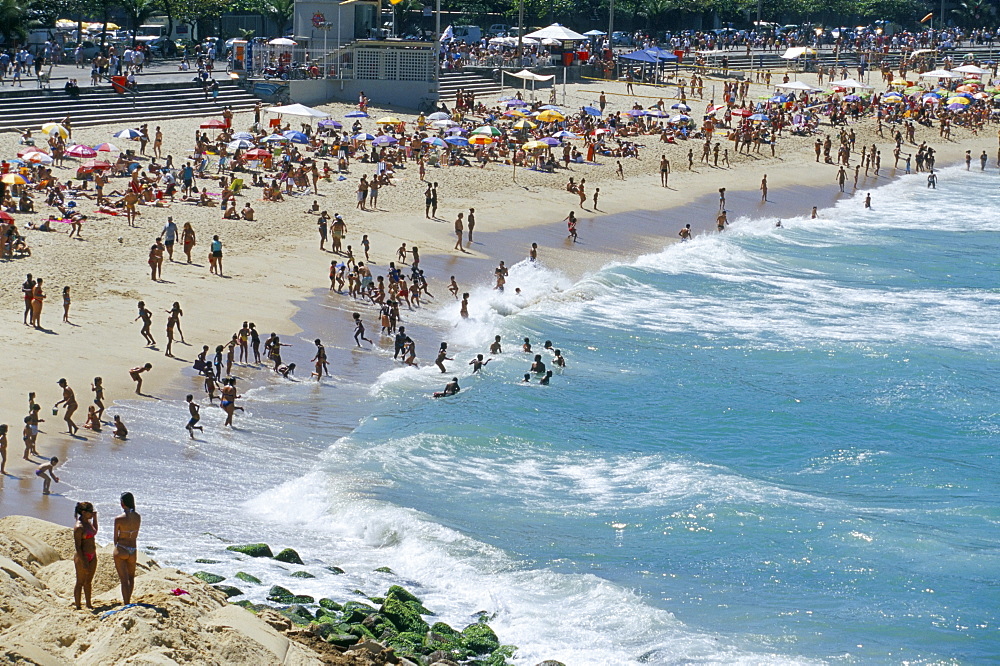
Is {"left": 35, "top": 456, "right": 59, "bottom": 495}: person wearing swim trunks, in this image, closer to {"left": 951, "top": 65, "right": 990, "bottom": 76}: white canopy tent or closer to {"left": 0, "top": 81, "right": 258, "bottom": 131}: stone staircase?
{"left": 0, "top": 81, "right": 258, "bottom": 131}: stone staircase

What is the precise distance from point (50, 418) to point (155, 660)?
9.27m

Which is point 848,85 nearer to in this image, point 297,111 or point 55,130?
point 297,111

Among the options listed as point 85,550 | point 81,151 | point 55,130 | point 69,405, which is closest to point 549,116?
point 81,151

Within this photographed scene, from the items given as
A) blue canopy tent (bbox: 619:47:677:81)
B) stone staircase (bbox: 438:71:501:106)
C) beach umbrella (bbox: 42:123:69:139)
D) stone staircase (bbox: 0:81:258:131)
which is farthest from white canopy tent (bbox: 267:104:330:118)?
blue canopy tent (bbox: 619:47:677:81)

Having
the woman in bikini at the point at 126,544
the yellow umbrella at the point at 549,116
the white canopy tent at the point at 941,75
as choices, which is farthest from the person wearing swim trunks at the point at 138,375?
the white canopy tent at the point at 941,75

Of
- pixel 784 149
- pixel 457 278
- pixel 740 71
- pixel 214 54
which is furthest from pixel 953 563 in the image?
pixel 740 71

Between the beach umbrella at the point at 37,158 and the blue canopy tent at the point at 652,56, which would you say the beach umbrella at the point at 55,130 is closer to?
the beach umbrella at the point at 37,158

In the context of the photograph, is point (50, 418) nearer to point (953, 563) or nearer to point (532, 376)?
point (532, 376)

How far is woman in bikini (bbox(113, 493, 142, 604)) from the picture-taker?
11.1 metres

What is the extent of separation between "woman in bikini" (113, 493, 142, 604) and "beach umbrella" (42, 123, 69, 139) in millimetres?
24647

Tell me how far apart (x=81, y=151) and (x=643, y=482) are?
67.9ft

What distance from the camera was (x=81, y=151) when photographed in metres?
33.1

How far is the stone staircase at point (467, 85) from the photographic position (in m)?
50.3

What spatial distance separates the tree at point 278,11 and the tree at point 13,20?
1311 centimetres
